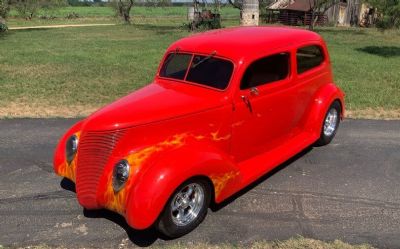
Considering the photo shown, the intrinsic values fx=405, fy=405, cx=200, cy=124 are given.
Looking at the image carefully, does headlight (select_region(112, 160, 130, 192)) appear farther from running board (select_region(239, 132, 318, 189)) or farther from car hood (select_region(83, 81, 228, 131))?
running board (select_region(239, 132, 318, 189))

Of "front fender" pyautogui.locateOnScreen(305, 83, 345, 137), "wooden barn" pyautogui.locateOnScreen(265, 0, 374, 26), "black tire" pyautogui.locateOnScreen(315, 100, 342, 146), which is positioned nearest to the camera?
"front fender" pyautogui.locateOnScreen(305, 83, 345, 137)

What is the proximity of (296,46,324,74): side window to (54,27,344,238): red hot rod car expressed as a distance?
16 mm

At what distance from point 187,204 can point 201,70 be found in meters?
1.77

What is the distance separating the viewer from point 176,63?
18.4ft

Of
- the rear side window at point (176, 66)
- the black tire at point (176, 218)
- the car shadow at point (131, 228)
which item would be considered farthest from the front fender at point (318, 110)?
the black tire at point (176, 218)

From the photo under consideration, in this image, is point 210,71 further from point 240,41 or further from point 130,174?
point 130,174

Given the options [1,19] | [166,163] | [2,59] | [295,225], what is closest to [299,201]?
[295,225]

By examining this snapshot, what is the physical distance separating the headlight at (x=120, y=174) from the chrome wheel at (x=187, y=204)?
1.89 feet

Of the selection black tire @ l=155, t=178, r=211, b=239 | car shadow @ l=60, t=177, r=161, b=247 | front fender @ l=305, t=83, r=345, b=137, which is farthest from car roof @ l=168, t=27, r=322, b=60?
car shadow @ l=60, t=177, r=161, b=247

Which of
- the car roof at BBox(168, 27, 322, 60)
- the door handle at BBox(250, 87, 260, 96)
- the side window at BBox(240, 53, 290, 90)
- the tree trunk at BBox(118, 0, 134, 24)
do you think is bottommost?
the door handle at BBox(250, 87, 260, 96)

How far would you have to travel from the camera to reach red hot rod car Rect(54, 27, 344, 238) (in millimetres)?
4152

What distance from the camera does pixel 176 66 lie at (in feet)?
18.3

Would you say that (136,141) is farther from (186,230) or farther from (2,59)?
(2,59)

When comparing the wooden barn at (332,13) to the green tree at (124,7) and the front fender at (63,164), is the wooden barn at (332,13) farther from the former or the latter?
the front fender at (63,164)
